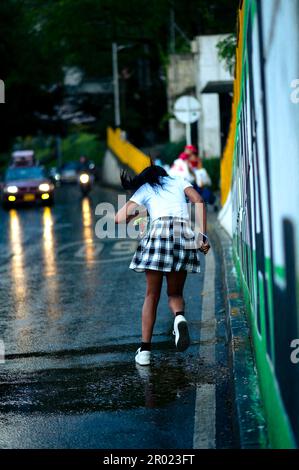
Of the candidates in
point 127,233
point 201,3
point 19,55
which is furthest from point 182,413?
point 19,55

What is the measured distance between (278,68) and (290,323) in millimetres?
1038

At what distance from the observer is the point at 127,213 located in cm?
852

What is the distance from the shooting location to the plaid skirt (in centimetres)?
848

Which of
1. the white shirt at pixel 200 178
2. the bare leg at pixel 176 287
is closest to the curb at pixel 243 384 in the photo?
the bare leg at pixel 176 287

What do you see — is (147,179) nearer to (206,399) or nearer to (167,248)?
(167,248)

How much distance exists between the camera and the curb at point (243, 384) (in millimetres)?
5605

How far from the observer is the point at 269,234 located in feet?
17.2

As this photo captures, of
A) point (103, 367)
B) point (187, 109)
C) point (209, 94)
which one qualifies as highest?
point (209, 94)

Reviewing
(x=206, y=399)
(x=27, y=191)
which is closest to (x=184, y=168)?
(x=27, y=191)

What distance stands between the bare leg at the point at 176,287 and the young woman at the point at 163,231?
0.02 metres

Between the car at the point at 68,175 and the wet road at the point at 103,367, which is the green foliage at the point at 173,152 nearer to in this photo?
the wet road at the point at 103,367

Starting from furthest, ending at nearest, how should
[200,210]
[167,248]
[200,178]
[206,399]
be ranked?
[200,178]
[200,210]
[167,248]
[206,399]

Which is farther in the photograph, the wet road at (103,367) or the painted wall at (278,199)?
the wet road at (103,367)

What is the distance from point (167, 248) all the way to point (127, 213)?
40cm
